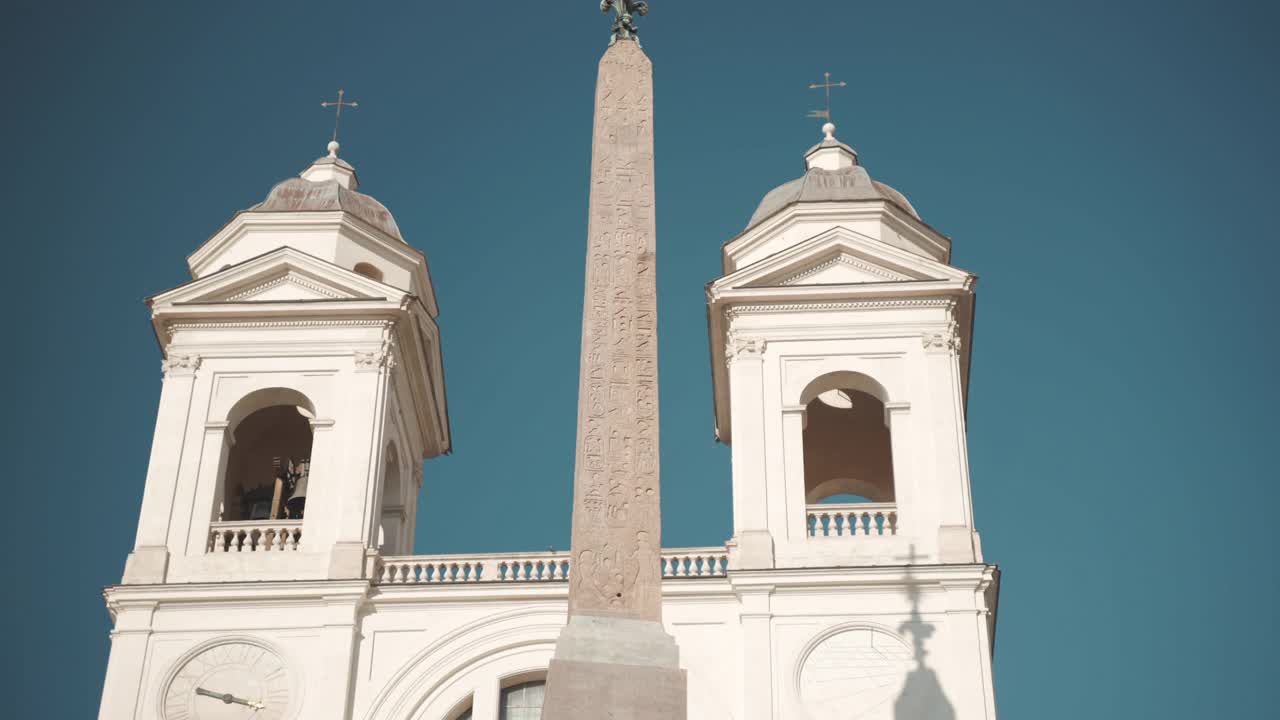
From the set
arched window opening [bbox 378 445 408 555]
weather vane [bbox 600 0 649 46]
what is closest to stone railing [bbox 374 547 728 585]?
arched window opening [bbox 378 445 408 555]

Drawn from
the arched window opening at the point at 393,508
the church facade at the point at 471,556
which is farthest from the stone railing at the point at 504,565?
the arched window opening at the point at 393,508

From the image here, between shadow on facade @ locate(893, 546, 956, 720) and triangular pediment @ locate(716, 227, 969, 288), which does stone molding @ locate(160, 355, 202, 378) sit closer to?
triangular pediment @ locate(716, 227, 969, 288)

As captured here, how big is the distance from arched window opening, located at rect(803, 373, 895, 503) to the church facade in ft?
6.19

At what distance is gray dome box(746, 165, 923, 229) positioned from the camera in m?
32.9

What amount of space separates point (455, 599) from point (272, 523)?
9.96ft

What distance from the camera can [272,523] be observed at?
29484 mm

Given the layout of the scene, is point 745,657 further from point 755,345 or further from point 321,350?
point 321,350

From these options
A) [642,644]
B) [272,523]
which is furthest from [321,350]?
[642,644]

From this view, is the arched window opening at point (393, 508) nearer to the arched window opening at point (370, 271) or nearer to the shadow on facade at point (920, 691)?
the arched window opening at point (370, 271)

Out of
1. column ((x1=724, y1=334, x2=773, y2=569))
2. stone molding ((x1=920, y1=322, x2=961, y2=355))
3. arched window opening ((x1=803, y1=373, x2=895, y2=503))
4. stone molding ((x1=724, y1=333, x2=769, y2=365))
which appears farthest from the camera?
arched window opening ((x1=803, y1=373, x2=895, y2=503))

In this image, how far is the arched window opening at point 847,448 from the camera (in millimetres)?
34469

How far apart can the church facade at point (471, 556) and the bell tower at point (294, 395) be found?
46mm

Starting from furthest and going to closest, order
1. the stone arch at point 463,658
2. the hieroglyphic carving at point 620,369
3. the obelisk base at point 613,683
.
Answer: the stone arch at point 463,658 → the hieroglyphic carving at point 620,369 → the obelisk base at point 613,683

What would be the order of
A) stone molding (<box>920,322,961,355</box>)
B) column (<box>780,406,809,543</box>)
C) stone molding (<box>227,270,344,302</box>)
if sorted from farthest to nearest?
stone molding (<box>227,270,344,302</box>) → stone molding (<box>920,322,961,355</box>) → column (<box>780,406,809,543</box>)
